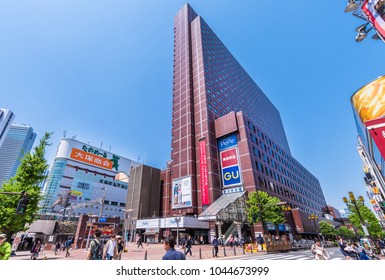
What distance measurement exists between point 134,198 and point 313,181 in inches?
3238

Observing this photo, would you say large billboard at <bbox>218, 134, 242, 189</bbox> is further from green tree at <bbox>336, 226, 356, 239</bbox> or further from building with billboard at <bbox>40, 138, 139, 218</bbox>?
green tree at <bbox>336, 226, 356, 239</bbox>

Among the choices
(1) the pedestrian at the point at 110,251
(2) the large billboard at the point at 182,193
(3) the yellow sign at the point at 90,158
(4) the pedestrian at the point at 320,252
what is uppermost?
(3) the yellow sign at the point at 90,158

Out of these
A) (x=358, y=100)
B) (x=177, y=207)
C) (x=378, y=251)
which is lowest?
(x=378, y=251)

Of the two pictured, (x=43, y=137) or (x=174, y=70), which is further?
(x=174, y=70)

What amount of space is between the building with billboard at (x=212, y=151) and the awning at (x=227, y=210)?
13 cm

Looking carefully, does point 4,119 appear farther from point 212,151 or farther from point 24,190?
point 24,190

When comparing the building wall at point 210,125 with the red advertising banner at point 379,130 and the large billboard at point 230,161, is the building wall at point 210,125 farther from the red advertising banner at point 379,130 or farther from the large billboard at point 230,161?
the red advertising banner at point 379,130

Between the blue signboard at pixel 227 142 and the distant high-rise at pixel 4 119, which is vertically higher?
the distant high-rise at pixel 4 119

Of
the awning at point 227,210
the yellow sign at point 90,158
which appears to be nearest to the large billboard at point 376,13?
the awning at point 227,210

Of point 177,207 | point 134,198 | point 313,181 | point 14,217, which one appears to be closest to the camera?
point 14,217

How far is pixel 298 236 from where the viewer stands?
48.7m

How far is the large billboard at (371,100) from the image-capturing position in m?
15.4
